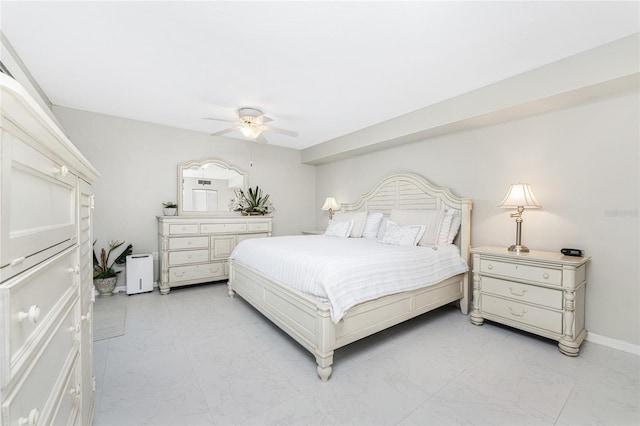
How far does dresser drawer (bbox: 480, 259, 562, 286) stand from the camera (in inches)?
96.2

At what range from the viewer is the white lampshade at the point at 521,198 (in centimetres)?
277

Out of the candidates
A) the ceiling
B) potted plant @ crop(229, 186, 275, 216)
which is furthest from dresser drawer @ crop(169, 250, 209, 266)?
the ceiling

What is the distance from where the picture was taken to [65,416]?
1.02 meters

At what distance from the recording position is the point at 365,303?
7.57ft

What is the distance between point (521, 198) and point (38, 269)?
3.45 meters

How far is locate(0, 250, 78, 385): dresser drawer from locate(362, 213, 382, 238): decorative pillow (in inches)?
137

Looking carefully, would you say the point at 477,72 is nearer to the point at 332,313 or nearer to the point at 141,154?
the point at 332,313

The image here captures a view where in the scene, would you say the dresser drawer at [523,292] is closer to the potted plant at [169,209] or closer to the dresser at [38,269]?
the dresser at [38,269]

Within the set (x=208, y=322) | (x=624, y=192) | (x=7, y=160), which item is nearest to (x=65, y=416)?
(x=7, y=160)

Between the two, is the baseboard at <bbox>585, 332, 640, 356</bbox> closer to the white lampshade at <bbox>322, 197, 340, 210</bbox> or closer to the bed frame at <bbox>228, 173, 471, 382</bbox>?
the bed frame at <bbox>228, 173, 471, 382</bbox>

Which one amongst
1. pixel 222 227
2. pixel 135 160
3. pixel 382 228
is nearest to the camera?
pixel 382 228

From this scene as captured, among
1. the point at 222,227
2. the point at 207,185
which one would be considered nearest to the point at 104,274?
the point at 222,227

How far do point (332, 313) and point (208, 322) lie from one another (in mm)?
1664

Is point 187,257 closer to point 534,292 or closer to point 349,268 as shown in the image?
point 349,268
